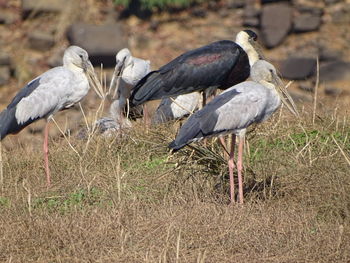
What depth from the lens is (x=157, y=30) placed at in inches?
632

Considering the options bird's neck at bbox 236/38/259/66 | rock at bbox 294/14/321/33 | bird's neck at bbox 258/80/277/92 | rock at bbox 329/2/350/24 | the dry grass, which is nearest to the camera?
the dry grass

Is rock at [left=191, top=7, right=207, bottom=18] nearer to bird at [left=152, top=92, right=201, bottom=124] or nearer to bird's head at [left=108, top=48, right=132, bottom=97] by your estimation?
bird's head at [left=108, top=48, right=132, bottom=97]

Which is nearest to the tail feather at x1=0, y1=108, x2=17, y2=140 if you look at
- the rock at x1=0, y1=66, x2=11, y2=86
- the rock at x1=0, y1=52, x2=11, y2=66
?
the rock at x1=0, y1=66, x2=11, y2=86

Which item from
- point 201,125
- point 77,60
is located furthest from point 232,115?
point 77,60

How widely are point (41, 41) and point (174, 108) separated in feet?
23.5

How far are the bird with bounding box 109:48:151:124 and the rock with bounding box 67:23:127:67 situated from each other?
4.64 metres

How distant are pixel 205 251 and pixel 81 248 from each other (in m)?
0.77

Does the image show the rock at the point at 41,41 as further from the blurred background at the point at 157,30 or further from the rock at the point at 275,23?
the rock at the point at 275,23

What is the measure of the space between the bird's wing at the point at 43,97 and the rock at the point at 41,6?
824 cm

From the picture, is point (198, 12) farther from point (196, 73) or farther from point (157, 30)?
point (196, 73)

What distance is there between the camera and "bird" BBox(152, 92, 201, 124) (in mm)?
9188

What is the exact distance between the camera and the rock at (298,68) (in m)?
14.4

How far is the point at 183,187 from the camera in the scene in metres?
6.50

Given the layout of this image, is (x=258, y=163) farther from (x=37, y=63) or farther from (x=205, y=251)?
(x=37, y=63)
